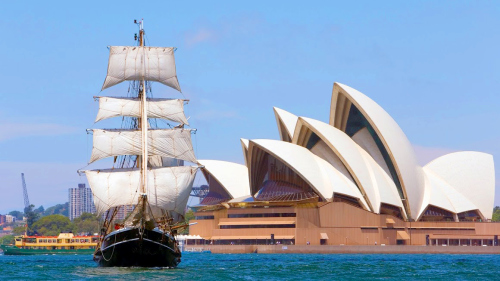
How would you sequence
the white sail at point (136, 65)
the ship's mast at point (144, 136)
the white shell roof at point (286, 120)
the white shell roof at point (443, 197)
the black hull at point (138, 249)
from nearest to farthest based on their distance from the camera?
the black hull at point (138, 249) < the ship's mast at point (144, 136) < the white sail at point (136, 65) < the white shell roof at point (443, 197) < the white shell roof at point (286, 120)

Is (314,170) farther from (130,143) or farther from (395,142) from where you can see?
(130,143)

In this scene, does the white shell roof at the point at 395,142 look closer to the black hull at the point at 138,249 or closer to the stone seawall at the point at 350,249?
the stone seawall at the point at 350,249

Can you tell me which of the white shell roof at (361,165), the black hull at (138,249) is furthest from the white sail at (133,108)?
the white shell roof at (361,165)

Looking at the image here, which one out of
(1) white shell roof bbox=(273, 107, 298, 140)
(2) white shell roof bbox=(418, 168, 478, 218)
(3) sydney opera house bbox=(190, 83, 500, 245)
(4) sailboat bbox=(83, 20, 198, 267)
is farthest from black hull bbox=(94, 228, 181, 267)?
(2) white shell roof bbox=(418, 168, 478, 218)

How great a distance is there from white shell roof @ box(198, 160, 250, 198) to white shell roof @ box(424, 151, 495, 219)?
91.3ft

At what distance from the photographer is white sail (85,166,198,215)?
72.3 metres

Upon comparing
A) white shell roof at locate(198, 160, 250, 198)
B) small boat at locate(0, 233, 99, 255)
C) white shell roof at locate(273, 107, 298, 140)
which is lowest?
small boat at locate(0, 233, 99, 255)

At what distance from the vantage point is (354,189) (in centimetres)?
11719

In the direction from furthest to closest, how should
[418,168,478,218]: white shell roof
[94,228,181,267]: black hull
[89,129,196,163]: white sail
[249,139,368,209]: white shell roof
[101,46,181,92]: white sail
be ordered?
[418,168,478,218]: white shell roof
[249,139,368,209]: white shell roof
[101,46,181,92]: white sail
[89,129,196,163]: white sail
[94,228,181,267]: black hull

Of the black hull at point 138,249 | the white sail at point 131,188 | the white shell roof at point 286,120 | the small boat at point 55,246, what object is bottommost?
the black hull at point 138,249

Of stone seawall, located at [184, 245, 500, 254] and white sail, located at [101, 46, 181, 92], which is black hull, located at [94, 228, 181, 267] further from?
stone seawall, located at [184, 245, 500, 254]

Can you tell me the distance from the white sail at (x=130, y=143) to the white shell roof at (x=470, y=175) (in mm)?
58606

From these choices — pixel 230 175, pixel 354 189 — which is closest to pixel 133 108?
pixel 354 189

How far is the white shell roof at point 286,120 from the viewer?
407 feet
